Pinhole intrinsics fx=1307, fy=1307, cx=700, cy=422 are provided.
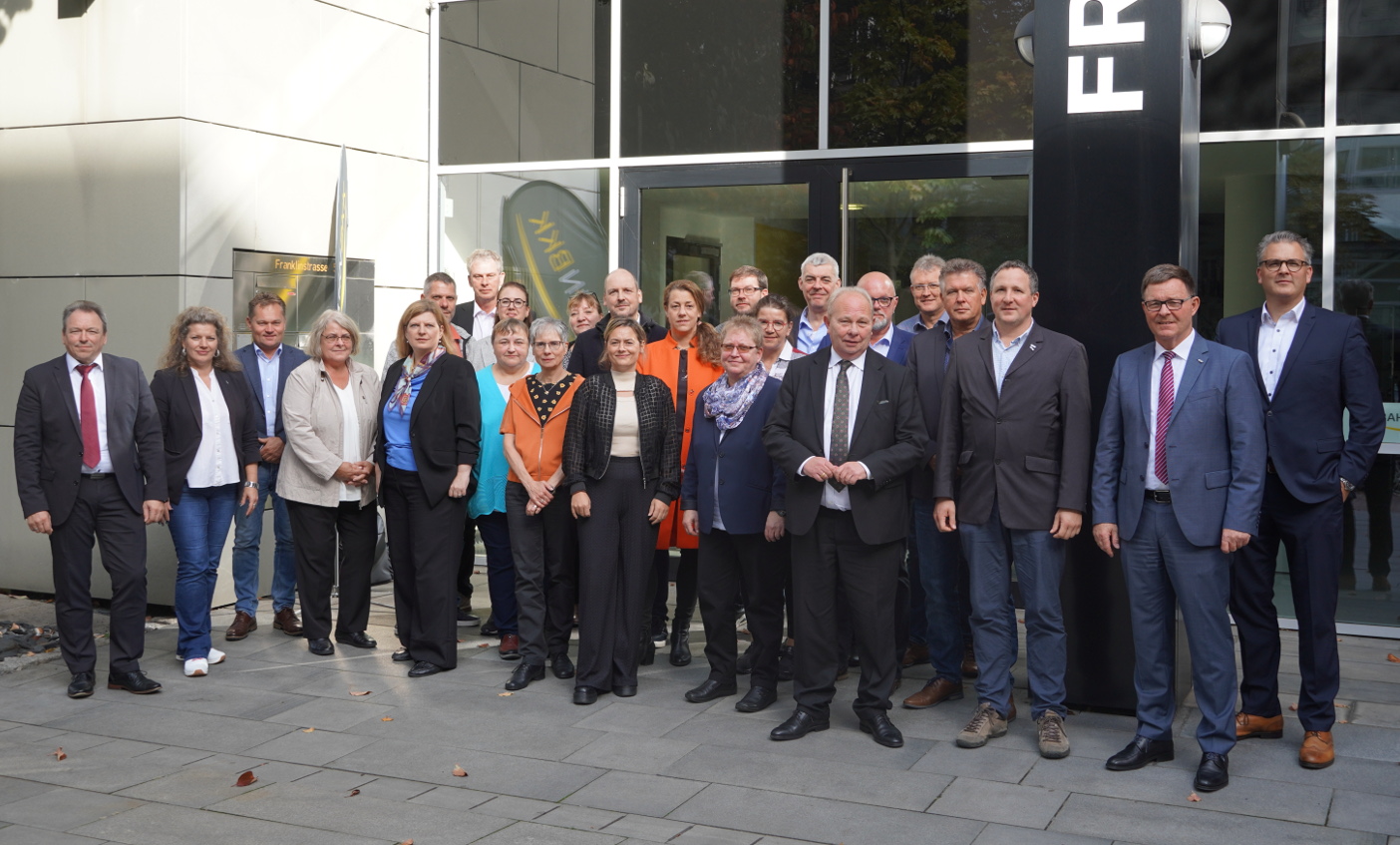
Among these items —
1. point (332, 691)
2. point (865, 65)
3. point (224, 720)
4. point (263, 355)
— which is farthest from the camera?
point (865, 65)

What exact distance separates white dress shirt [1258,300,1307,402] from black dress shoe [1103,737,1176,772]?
4.92 ft

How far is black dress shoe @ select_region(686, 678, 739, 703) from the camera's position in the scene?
6.16 m

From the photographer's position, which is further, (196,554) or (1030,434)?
(196,554)

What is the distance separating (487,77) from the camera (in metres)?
10.1

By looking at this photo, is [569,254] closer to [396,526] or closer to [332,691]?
[396,526]

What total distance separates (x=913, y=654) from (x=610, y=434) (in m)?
2.02

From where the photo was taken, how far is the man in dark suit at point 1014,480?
5387 mm

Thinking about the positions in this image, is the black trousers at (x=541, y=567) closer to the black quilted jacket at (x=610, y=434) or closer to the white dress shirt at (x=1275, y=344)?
the black quilted jacket at (x=610, y=434)

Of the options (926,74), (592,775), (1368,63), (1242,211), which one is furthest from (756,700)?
(1368,63)

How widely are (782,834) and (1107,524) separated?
1879mm

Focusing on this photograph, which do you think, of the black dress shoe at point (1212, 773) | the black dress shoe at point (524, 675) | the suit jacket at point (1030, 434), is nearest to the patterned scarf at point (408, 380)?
the black dress shoe at point (524, 675)

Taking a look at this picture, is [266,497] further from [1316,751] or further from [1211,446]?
[1316,751]

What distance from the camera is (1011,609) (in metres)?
5.65

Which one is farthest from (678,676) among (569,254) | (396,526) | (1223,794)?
(569,254)
